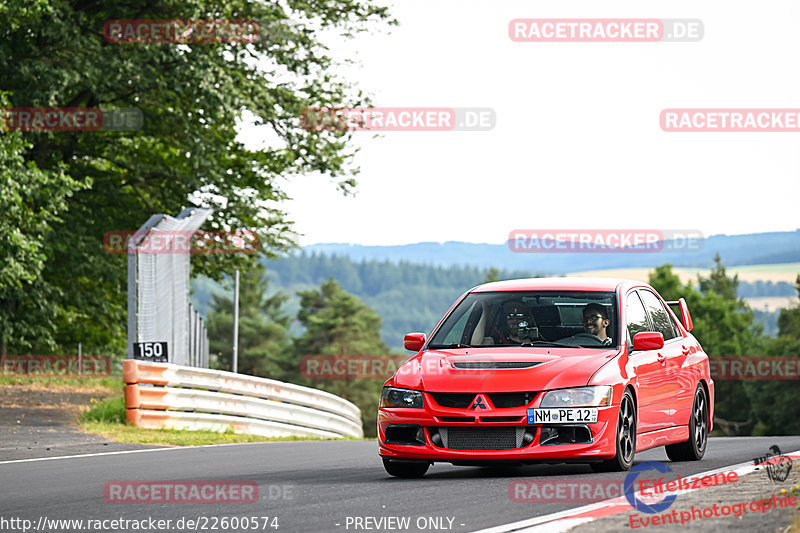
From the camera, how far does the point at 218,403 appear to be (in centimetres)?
1922

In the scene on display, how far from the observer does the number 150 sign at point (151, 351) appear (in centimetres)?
1841

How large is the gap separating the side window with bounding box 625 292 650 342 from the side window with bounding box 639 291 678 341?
0.20 meters

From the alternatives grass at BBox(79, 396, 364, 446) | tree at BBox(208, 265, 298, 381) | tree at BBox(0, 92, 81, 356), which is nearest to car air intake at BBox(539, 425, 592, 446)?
grass at BBox(79, 396, 364, 446)

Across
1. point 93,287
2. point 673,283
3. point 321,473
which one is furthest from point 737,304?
point 321,473

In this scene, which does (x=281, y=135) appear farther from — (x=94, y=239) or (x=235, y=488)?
Result: (x=235, y=488)

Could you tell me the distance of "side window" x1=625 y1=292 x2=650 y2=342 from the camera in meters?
10.5

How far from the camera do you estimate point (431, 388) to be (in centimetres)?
927

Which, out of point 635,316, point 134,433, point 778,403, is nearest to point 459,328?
point 635,316

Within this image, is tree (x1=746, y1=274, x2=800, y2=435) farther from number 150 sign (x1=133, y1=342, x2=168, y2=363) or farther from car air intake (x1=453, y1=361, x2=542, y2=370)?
car air intake (x1=453, y1=361, x2=542, y2=370)

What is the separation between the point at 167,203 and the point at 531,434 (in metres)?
22.4

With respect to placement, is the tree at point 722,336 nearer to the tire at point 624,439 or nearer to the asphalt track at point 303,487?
the asphalt track at point 303,487
